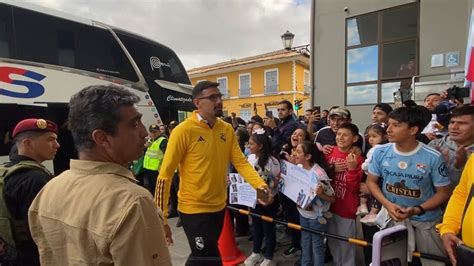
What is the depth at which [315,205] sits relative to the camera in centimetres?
365

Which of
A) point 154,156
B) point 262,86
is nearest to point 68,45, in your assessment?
point 154,156

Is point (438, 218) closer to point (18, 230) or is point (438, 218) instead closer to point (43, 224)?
point (43, 224)

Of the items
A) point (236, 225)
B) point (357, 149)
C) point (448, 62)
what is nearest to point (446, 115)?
point (357, 149)

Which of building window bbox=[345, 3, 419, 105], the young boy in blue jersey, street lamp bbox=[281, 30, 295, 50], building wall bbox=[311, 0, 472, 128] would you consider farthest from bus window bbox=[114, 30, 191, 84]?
the young boy in blue jersey

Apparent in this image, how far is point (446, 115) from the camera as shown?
3.56 metres

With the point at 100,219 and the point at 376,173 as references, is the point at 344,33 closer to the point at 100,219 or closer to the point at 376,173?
the point at 376,173

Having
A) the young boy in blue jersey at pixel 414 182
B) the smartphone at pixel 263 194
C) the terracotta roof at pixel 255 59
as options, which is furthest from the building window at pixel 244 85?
the young boy in blue jersey at pixel 414 182

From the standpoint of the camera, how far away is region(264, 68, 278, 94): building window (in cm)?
3253

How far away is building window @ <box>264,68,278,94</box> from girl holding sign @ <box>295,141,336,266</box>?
29156mm

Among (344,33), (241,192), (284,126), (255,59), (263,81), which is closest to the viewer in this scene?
(241,192)

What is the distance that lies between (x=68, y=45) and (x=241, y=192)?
5501 millimetres

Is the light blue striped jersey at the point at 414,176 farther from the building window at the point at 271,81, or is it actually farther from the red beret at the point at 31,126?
the building window at the point at 271,81

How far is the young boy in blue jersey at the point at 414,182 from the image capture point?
2.67 meters

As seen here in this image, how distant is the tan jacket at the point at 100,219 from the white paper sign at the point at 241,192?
117 inches
